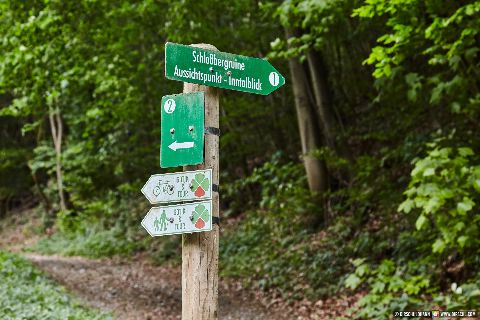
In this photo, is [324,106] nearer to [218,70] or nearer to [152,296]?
[152,296]

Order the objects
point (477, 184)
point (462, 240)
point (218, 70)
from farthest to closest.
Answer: point (462, 240) → point (477, 184) → point (218, 70)

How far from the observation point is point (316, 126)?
1212 centimetres

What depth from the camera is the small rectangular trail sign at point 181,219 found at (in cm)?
342

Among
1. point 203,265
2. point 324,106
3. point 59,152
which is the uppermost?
point 59,152

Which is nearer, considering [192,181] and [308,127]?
[192,181]

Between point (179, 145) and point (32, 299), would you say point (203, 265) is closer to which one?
point (179, 145)

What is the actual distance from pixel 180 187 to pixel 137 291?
26.3ft

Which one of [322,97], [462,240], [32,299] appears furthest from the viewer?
[322,97]

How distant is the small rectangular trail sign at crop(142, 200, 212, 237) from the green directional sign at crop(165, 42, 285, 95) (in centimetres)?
80

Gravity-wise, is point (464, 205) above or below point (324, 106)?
below

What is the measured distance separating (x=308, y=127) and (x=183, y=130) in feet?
29.0

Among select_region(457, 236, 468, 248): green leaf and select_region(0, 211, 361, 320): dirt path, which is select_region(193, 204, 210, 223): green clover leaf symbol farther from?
select_region(0, 211, 361, 320): dirt path

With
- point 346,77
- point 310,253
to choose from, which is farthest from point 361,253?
point 346,77

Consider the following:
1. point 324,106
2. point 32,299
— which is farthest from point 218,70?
point 324,106
